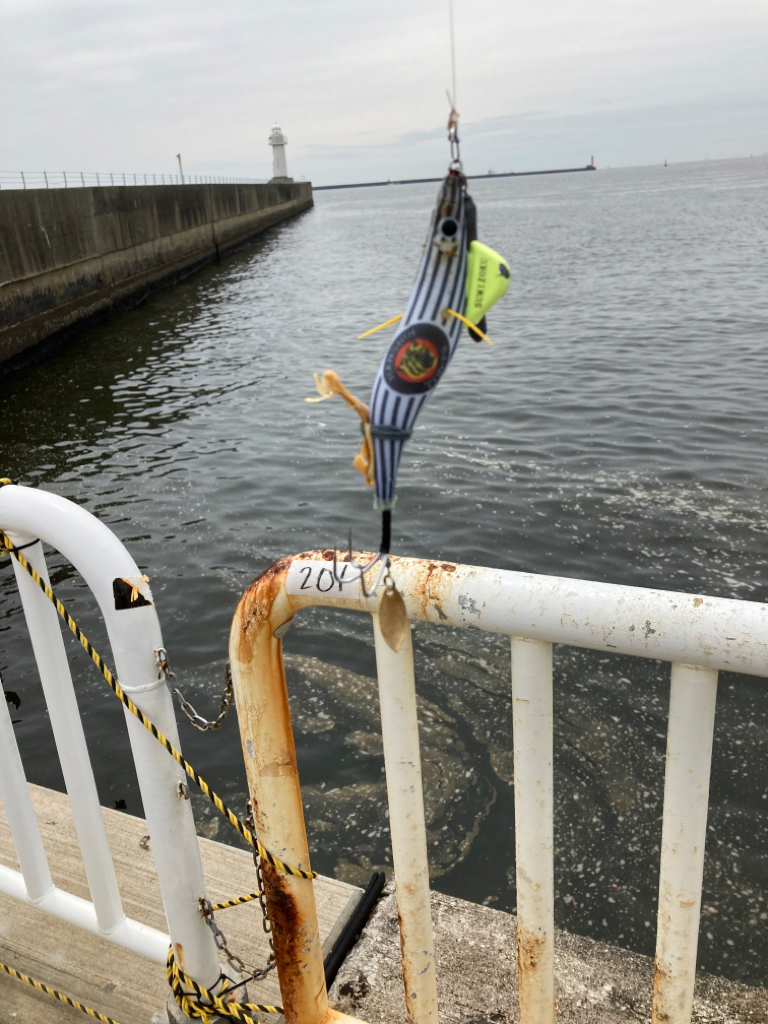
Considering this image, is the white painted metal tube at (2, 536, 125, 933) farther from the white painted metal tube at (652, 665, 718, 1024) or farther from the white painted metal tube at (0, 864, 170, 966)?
the white painted metal tube at (652, 665, 718, 1024)

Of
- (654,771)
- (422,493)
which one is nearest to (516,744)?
(654,771)

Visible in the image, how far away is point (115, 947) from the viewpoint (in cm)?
282

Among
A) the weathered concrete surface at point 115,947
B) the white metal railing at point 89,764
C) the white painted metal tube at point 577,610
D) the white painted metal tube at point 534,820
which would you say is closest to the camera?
the white painted metal tube at point 577,610

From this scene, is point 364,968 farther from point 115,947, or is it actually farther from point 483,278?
point 483,278

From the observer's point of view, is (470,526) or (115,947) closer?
(115,947)

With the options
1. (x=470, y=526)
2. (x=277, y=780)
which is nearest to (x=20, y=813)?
(x=277, y=780)

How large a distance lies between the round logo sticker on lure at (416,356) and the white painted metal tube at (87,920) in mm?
2430

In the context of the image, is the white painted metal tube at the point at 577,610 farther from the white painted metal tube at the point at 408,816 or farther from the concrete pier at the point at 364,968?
the concrete pier at the point at 364,968

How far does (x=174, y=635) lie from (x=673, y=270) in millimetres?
24646

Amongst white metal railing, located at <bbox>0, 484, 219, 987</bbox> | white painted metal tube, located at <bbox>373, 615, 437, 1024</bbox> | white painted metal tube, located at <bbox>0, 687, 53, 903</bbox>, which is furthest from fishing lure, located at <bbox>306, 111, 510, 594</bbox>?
white painted metal tube, located at <bbox>0, 687, 53, 903</bbox>

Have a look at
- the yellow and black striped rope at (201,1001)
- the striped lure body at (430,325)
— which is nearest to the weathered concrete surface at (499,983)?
the yellow and black striped rope at (201,1001)

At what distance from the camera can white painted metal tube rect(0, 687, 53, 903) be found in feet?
7.79

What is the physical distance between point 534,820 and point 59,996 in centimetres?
201

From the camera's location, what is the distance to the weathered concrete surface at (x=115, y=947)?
2631 millimetres
